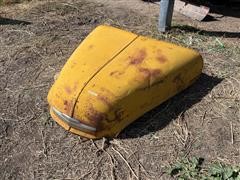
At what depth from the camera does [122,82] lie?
361 cm

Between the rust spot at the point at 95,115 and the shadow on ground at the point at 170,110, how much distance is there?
29 cm

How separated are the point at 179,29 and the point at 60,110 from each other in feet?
7.48

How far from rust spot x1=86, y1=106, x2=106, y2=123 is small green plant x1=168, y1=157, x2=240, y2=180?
66 centimetres

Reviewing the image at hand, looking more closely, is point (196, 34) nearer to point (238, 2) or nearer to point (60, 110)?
point (238, 2)

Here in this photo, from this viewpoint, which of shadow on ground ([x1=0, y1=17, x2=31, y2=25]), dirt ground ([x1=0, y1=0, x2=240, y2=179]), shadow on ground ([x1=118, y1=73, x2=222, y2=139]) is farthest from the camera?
shadow on ground ([x1=0, y1=17, x2=31, y2=25])

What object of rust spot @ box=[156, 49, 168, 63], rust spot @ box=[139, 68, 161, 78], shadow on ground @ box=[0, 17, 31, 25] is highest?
rust spot @ box=[156, 49, 168, 63]

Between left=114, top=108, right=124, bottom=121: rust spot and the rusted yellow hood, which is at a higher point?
the rusted yellow hood

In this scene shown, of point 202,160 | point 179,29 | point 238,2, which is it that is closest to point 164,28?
point 179,29

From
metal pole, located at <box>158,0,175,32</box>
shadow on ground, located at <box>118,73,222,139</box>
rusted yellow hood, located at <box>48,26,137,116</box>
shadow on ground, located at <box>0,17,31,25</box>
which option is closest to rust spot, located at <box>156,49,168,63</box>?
rusted yellow hood, located at <box>48,26,137,116</box>

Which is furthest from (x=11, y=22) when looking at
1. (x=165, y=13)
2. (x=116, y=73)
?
(x=116, y=73)

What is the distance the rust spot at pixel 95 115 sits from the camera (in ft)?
11.5

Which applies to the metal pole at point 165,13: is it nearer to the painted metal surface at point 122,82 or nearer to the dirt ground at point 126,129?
the dirt ground at point 126,129

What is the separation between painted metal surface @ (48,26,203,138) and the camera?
3545mm

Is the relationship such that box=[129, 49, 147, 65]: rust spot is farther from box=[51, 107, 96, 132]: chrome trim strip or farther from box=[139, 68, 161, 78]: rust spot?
box=[51, 107, 96, 132]: chrome trim strip
